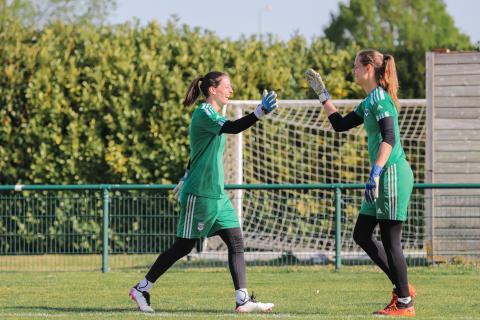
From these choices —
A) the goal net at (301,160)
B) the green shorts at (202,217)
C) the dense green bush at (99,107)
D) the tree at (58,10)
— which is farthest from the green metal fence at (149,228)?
the tree at (58,10)

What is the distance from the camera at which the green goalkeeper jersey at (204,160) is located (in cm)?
952

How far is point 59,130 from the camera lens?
738 inches

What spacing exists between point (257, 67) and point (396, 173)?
33.6 feet

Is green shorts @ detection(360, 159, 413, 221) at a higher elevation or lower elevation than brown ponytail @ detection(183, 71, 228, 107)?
lower

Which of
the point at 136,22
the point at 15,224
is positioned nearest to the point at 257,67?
the point at 136,22

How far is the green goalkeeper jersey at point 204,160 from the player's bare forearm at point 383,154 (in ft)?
4.54

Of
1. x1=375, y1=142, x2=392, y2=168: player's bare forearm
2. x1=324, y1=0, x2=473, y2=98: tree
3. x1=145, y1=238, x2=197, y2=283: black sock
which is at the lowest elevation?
x1=145, y1=238, x2=197, y2=283: black sock

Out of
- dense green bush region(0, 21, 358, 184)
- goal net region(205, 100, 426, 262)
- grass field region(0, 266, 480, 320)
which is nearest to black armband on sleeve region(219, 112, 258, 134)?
grass field region(0, 266, 480, 320)

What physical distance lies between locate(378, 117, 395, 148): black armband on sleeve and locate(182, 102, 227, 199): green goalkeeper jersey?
137 cm

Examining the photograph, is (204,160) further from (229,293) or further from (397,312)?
(229,293)

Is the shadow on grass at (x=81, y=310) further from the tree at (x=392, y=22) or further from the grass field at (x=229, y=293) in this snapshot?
the tree at (x=392, y=22)

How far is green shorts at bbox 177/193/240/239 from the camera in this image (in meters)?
9.54

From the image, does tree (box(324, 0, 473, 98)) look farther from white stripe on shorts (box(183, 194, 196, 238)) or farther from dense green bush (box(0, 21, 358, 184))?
white stripe on shorts (box(183, 194, 196, 238))

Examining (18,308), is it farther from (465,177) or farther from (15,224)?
(465,177)
